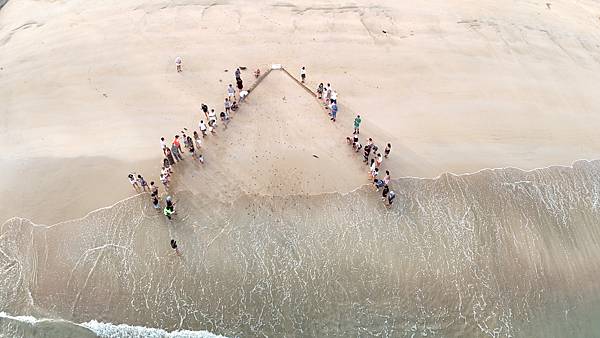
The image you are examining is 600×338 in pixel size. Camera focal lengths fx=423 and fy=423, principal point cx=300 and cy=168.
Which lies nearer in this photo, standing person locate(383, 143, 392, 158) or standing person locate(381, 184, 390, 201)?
standing person locate(381, 184, 390, 201)

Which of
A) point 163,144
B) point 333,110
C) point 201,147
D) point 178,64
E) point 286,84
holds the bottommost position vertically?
point 201,147

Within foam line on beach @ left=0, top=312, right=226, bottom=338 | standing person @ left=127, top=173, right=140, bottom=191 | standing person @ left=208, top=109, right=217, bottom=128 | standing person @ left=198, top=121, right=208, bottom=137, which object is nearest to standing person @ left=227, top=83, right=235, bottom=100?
standing person @ left=208, top=109, right=217, bottom=128

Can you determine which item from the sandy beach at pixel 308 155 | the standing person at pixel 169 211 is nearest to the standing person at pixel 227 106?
the sandy beach at pixel 308 155

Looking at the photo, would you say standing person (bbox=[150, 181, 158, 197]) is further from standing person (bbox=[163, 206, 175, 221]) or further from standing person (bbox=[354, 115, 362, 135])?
standing person (bbox=[354, 115, 362, 135])

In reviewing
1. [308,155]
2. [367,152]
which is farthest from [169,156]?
[367,152]

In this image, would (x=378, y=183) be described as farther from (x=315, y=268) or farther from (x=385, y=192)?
(x=315, y=268)

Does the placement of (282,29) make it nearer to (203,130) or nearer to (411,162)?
(203,130)

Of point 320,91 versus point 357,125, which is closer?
point 357,125
